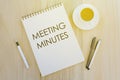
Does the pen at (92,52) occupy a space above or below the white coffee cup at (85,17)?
below

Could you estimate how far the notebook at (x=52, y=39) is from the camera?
674 mm

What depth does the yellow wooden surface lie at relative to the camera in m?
0.67

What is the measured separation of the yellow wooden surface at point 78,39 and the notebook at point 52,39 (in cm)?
2

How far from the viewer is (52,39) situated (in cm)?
68

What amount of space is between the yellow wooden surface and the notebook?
0.02 metres

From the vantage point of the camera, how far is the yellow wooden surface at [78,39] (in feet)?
2.21

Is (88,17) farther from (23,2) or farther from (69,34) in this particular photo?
(23,2)

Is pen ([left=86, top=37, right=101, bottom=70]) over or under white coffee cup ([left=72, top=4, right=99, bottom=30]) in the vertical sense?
under

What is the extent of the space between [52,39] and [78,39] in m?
0.08

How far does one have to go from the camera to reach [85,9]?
26.5 inches

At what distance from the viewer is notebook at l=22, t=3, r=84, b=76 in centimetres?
67

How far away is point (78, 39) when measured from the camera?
26.6 inches
